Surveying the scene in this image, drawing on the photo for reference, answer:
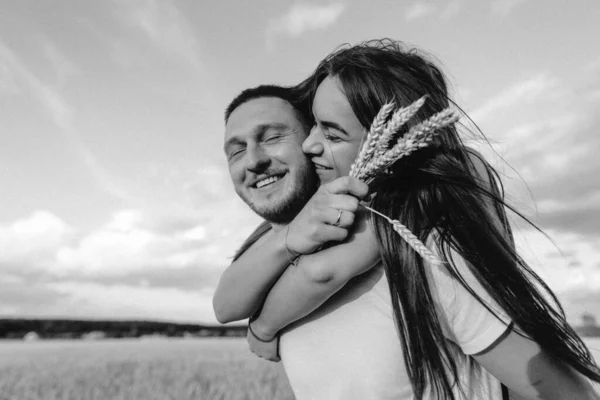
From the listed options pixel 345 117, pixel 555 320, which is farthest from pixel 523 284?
pixel 345 117

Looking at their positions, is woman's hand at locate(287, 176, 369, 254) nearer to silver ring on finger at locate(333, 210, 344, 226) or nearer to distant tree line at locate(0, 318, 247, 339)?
silver ring on finger at locate(333, 210, 344, 226)

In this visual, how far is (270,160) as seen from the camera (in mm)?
3238

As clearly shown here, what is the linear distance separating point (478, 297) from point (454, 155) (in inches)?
30.0

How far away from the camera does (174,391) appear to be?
19.3 feet

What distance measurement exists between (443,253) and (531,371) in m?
0.48

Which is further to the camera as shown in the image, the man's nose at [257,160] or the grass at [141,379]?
the grass at [141,379]

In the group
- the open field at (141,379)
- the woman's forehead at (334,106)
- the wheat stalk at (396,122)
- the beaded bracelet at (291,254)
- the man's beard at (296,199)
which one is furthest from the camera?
the open field at (141,379)

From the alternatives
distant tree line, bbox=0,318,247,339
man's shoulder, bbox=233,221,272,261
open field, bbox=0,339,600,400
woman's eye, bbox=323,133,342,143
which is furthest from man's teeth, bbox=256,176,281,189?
distant tree line, bbox=0,318,247,339

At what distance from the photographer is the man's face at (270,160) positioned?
10.4 ft

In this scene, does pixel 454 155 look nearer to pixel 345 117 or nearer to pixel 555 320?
pixel 345 117

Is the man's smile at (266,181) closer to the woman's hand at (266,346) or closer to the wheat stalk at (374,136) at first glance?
the woman's hand at (266,346)

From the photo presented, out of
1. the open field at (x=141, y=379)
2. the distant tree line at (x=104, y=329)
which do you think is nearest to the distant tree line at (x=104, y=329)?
the distant tree line at (x=104, y=329)

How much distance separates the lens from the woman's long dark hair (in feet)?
6.50

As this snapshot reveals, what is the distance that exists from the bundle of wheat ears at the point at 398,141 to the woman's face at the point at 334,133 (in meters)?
0.41
